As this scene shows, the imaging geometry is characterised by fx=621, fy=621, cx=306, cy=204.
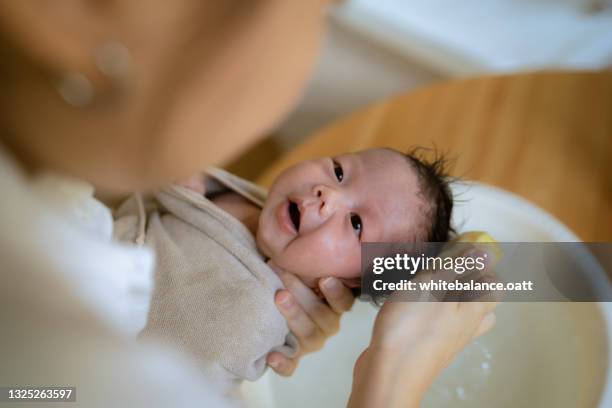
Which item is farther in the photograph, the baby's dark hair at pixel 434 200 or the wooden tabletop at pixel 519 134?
the wooden tabletop at pixel 519 134

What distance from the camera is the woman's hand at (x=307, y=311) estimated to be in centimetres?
59

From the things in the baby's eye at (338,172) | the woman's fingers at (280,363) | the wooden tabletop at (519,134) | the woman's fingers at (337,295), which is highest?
the wooden tabletop at (519,134)

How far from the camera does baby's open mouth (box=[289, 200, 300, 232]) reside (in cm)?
58

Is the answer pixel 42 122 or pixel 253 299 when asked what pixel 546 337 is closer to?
pixel 253 299

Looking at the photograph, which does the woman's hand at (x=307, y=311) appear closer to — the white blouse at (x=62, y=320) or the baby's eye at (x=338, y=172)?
the baby's eye at (x=338, y=172)

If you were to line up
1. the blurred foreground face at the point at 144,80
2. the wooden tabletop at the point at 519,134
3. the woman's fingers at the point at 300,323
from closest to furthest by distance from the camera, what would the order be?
the blurred foreground face at the point at 144,80, the woman's fingers at the point at 300,323, the wooden tabletop at the point at 519,134

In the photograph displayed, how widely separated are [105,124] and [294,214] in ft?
1.03

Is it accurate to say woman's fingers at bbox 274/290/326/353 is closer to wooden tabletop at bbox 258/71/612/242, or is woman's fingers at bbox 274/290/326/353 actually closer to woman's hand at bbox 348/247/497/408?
woman's hand at bbox 348/247/497/408

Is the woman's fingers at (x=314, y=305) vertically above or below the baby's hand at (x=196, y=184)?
below

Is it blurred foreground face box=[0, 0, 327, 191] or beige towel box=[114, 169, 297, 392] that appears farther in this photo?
beige towel box=[114, 169, 297, 392]

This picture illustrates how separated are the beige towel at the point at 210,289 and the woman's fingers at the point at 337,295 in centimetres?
5

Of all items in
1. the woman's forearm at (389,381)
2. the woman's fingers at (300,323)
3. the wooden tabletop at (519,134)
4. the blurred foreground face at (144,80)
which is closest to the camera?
the blurred foreground face at (144,80)

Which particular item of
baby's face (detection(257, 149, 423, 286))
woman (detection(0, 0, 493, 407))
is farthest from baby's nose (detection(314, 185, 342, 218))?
woman (detection(0, 0, 493, 407))

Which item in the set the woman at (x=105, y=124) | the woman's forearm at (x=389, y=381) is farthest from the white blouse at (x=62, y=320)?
the woman's forearm at (x=389, y=381)
